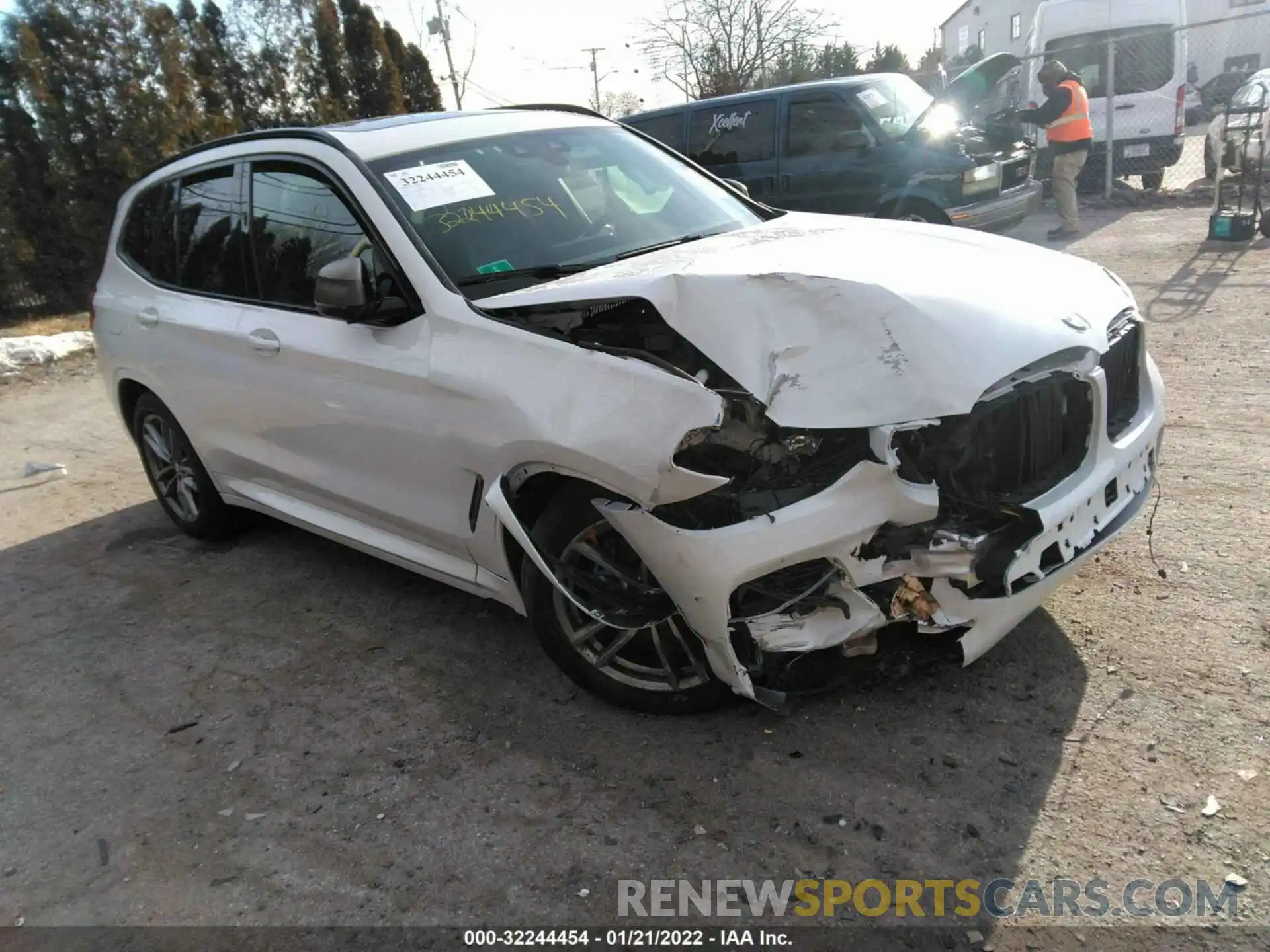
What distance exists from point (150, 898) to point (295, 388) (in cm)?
186

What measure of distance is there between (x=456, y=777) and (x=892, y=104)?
8477 mm

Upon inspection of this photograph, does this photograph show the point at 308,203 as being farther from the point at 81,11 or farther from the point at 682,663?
the point at 81,11

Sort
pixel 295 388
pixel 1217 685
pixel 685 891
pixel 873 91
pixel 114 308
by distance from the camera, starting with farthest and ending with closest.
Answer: pixel 873 91 < pixel 114 308 < pixel 295 388 < pixel 1217 685 < pixel 685 891

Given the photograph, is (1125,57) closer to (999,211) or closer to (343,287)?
(999,211)

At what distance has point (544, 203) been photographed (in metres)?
3.69

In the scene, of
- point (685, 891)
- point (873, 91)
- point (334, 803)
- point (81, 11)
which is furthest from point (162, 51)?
point (685, 891)

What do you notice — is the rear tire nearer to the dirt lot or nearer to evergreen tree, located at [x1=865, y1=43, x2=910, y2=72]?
the dirt lot

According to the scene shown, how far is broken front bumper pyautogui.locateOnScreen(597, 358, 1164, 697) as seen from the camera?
2.53 m

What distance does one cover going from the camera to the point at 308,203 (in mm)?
3814

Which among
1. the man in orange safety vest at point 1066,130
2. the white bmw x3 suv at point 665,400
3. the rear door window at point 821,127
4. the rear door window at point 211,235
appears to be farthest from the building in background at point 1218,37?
the white bmw x3 suv at point 665,400

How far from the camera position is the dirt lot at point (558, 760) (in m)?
2.50

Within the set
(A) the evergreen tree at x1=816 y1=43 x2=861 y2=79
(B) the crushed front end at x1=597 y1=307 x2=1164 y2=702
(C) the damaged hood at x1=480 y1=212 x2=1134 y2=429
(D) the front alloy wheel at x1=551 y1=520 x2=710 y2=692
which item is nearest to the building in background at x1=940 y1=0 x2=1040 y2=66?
(A) the evergreen tree at x1=816 y1=43 x2=861 y2=79

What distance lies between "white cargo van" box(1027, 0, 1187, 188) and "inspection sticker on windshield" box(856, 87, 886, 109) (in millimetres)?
4848

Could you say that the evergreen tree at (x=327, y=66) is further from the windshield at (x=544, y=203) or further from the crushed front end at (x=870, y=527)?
the crushed front end at (x=870, y=527)
